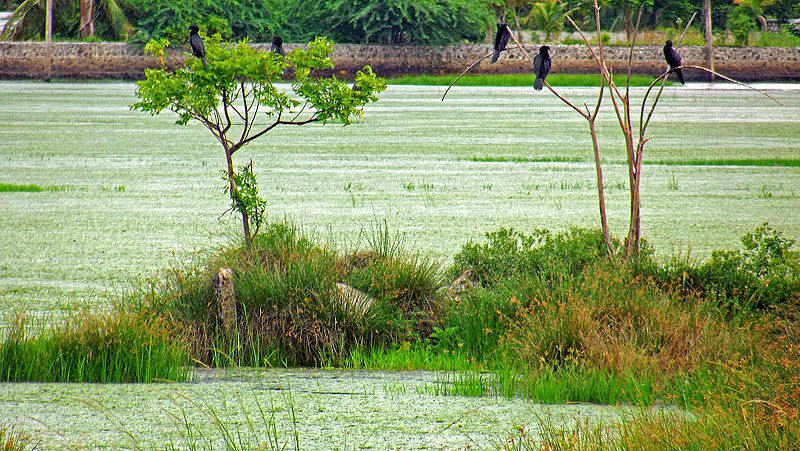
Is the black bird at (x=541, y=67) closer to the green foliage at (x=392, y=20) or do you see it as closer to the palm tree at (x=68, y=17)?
the green foliage at (x=392, y=20)

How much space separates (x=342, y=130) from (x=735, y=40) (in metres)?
31.5

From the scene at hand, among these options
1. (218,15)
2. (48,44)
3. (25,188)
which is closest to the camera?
(25,188)

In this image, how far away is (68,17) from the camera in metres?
52.1

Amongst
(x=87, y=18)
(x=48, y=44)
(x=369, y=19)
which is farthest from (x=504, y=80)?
(x=87, y=18)

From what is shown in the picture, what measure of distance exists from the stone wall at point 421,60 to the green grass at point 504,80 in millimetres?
487

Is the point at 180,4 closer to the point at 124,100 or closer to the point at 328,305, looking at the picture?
the point at 124,100

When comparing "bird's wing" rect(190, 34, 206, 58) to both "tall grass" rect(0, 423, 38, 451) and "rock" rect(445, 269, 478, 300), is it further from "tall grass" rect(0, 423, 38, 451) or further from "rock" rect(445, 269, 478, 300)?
"tall grass" rect(0, 423, 38, 451)

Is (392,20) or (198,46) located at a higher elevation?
(392,20)

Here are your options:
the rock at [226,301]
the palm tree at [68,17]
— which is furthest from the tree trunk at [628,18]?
the rock at [226,301]

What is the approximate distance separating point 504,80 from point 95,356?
137 feet

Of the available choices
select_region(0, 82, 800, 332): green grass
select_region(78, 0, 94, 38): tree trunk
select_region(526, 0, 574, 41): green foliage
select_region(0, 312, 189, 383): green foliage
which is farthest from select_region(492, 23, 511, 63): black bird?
select_region(78, 0, 94, 38): tree trunk

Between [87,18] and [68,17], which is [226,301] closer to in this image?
[87,18]

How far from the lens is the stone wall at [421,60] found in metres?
46.1

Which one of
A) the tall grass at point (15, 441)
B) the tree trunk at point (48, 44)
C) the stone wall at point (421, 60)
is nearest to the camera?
the tall grass at point (15, 441)
